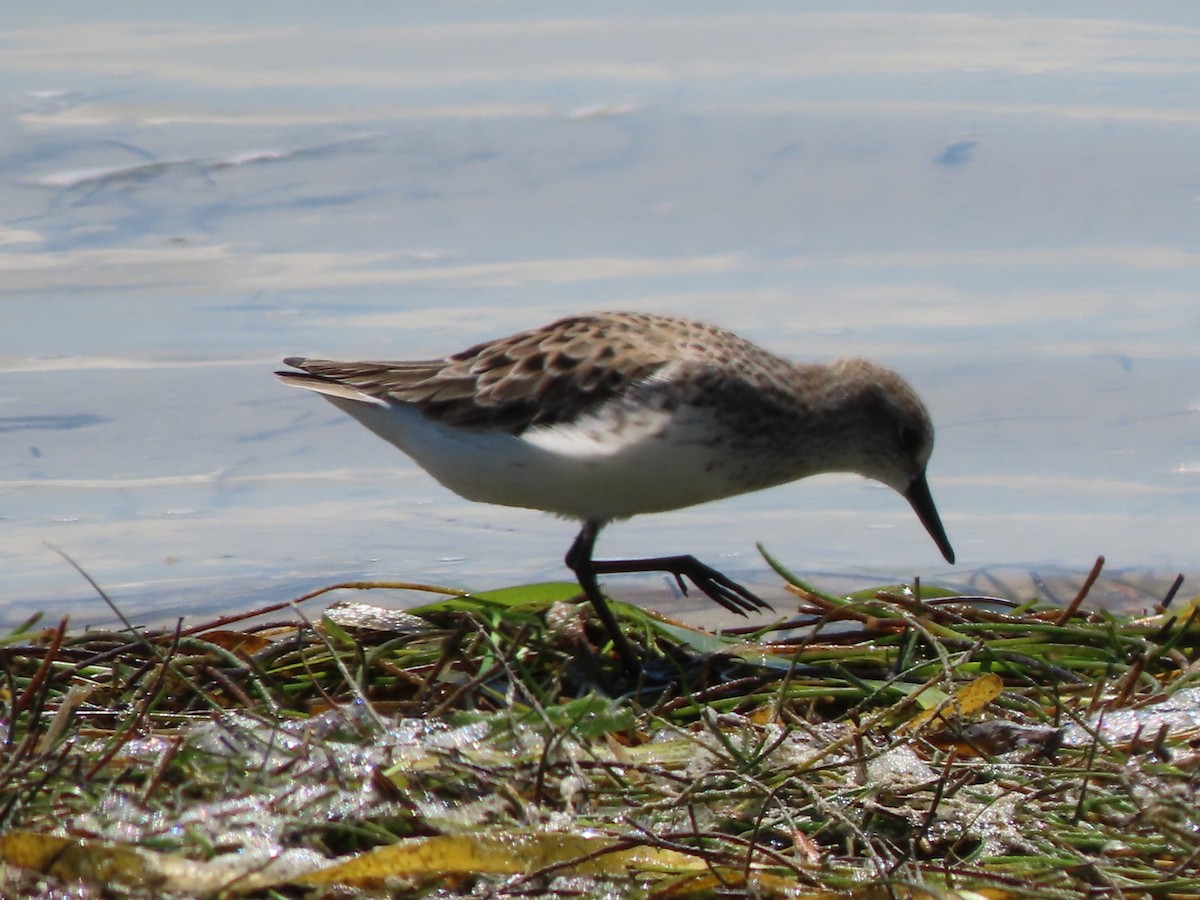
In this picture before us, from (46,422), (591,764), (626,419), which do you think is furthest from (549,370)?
(46,422)

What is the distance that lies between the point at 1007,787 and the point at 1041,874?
27 centimetres

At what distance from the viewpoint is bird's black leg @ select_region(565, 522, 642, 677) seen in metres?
4.03

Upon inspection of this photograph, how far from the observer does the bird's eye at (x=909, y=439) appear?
507 centimetres

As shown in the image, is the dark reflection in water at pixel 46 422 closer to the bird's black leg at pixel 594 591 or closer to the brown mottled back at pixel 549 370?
the brown mottled back at pixel 549 370

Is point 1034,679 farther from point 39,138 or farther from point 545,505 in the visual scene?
point 39,138

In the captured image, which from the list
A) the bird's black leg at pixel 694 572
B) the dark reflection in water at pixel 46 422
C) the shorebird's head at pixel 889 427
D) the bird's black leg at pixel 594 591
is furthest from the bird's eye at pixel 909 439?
the dark reflection in water at pixel 46 422

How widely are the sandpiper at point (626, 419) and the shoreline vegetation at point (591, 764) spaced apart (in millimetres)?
603

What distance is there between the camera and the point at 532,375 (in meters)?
4.74

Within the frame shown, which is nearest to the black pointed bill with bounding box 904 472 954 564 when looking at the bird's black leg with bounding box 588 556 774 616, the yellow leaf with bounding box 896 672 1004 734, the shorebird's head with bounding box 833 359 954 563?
the shorebird's head with bounding box 833 359 954 563

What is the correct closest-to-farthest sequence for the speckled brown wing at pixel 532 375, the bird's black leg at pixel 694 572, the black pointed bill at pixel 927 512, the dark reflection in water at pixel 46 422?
the speckled brown wing at pixel 532 375 → the bird's black leg at pixel 694 572 → the black pointed bill at pixel 927 512 → the dark reflection in water at pixel 46 422

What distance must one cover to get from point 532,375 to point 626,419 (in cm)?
36

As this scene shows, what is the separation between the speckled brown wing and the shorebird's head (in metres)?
0.62

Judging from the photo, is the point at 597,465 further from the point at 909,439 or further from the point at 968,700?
the point at 968,700

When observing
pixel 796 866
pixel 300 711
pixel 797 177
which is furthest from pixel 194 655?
pixel 797 177
